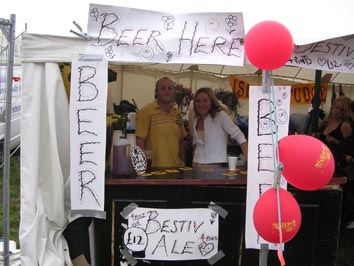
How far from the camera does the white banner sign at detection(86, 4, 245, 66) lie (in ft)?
10.2

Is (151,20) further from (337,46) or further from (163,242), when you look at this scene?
(163,242)

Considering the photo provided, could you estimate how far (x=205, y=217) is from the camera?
3459 mm

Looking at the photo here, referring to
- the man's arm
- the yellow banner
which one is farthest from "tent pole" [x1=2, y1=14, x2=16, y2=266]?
the yellow banner

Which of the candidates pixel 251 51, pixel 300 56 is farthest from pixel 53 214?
pixel 300 56

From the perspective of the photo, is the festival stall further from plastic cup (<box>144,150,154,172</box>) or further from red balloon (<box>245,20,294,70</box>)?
red balloon (<box>245,20,294,70</box>)

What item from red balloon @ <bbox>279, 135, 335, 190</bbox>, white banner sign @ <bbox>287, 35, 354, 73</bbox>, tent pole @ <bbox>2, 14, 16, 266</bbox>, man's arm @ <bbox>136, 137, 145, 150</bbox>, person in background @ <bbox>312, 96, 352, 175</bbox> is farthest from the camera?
person in background @ <bbox>312, 96, 352, 175</bbox>

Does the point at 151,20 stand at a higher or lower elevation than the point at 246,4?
lower

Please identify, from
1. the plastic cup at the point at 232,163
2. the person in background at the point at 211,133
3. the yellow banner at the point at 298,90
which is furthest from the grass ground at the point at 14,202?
the yellow banner at the point at 298,90

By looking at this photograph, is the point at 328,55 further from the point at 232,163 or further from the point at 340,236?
the point at 340,236

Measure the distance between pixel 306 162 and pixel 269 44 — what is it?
2.32 feet

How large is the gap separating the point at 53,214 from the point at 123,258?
2.20 ft

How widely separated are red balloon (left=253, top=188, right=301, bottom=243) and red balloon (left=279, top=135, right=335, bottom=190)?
0.14 metres

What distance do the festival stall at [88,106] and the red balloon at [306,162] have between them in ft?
2.85

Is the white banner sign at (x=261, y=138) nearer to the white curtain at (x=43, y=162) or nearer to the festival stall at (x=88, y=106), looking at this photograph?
the festival stall at (x=88, y=106)
